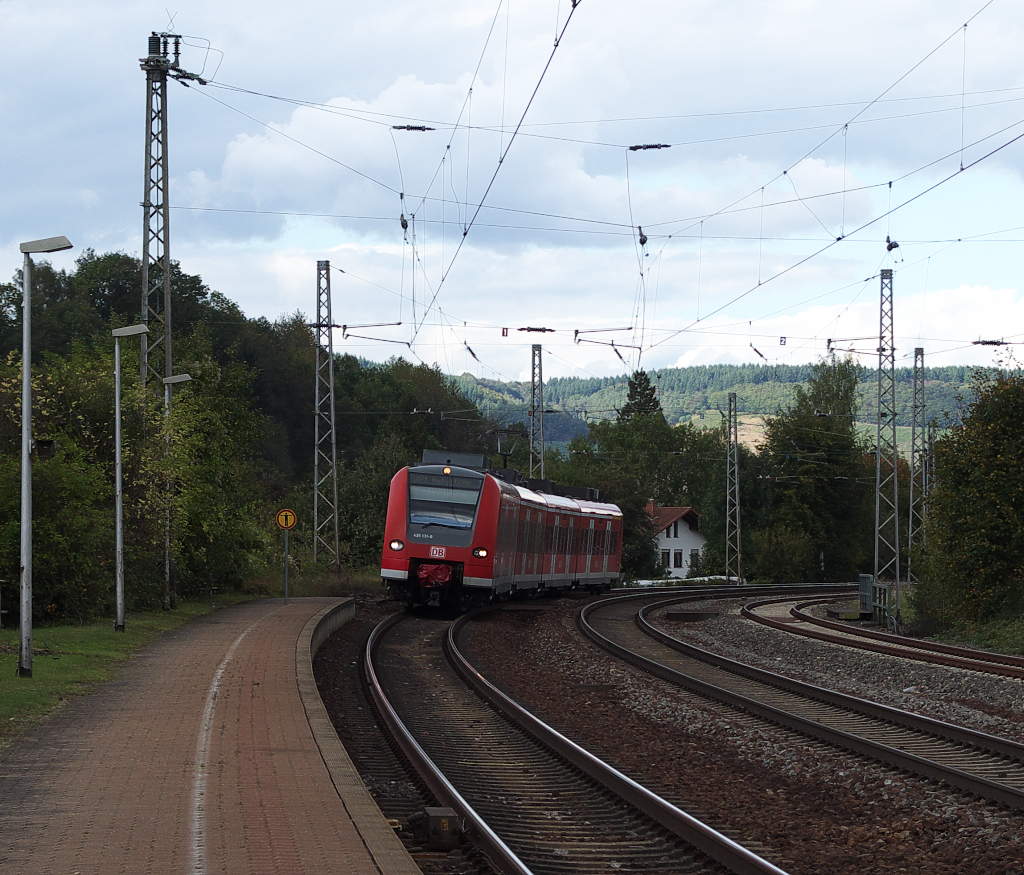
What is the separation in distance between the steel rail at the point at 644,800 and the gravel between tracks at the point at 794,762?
317 mm

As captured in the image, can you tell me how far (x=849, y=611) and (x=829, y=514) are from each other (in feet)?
152

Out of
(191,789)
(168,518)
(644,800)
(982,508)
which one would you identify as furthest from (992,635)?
(191,789)

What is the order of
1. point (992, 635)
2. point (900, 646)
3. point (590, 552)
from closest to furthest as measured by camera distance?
point (900, 646)
point (992, 635)
point (590, 552)

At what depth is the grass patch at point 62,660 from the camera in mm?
12188

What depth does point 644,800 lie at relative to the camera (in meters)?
8.56

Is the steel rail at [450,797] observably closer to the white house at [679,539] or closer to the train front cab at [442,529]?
the train front cab at [442,529]

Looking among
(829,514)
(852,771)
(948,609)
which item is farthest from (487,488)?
(829,514)

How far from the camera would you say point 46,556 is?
2225 cm

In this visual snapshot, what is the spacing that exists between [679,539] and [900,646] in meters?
73.6

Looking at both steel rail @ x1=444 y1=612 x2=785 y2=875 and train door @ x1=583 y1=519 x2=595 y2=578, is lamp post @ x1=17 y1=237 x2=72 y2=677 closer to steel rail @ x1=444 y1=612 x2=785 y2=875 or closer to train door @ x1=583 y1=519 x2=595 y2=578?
steel rail @ x1=444 y1=612 x2=785 y2=875

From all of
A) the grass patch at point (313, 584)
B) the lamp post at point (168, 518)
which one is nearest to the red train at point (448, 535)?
the lamp post at point (168, 518)

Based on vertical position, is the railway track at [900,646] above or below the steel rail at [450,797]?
below

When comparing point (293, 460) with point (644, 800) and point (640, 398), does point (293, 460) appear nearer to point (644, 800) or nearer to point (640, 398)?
point (640, 398)

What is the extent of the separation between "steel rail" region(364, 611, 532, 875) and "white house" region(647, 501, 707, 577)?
81.0 metres
